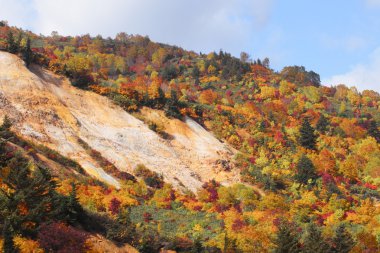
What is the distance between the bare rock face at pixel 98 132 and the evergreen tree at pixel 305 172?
30.2 ft

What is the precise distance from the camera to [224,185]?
51.7m

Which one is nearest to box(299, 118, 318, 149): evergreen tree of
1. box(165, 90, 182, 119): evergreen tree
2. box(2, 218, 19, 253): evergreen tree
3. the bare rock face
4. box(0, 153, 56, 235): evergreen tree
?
the bare rock face

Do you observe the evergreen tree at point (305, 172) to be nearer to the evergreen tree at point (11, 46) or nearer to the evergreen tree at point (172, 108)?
the evergreen tree at point (172, 108)

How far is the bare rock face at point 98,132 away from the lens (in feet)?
153

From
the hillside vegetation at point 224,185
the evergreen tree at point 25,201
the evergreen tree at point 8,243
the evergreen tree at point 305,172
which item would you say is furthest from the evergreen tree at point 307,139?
the evergreen tree at point 8,243

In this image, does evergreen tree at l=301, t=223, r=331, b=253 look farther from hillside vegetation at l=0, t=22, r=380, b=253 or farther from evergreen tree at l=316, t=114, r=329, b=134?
evergreen tree at l=316, t=114, r=329, b=134

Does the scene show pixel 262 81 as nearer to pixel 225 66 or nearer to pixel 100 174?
pixel 225 66

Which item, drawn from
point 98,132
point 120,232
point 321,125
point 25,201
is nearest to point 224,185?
point 98,132

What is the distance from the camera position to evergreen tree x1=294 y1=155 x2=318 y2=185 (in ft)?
180

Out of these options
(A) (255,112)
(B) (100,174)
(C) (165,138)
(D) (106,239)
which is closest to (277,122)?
(A) (255,112)

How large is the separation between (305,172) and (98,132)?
97.7 ft

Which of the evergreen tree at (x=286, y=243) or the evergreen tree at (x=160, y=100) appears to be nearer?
the evergreen tree at (x=286, y=243)

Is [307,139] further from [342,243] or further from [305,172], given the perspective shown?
[342,243]

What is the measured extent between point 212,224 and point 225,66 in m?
89.2
